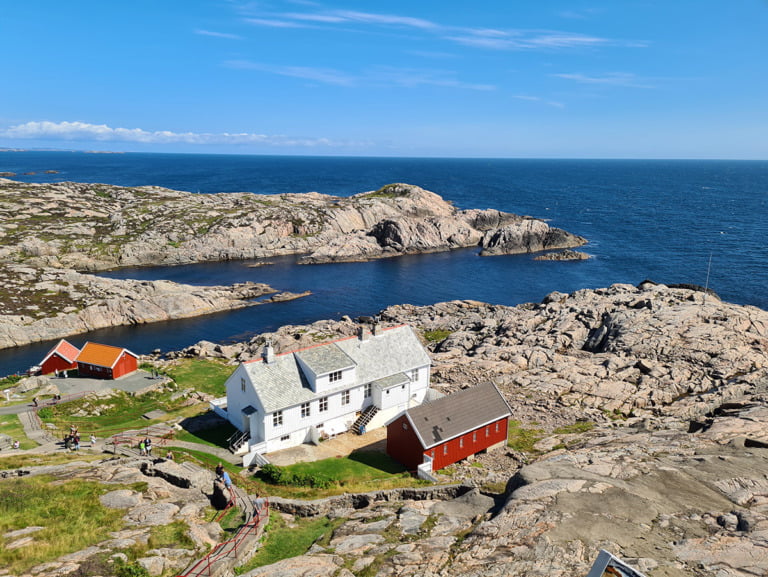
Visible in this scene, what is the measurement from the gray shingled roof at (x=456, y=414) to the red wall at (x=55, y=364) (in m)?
40.2

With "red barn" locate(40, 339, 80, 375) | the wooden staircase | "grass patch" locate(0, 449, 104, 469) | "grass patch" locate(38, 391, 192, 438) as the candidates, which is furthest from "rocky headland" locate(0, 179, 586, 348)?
the wooden staircase

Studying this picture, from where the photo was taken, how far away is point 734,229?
472 ft

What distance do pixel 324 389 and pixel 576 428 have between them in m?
20.9

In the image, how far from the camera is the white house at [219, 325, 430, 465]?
3728 cm

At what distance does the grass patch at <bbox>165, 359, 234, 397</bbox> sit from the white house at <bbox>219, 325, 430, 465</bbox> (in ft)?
31.3

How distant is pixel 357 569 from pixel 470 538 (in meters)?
4.56

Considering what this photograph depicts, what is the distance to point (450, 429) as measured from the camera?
3556 centimetres

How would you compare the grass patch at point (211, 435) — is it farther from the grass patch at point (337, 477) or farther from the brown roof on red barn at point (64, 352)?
the brown roof on red barn at point (64, 352)

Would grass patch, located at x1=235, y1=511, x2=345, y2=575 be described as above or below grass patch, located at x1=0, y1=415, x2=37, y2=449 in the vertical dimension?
above

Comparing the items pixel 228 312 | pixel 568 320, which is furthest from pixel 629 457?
pixel 228 312

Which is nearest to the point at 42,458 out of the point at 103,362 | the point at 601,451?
the point at 103,362

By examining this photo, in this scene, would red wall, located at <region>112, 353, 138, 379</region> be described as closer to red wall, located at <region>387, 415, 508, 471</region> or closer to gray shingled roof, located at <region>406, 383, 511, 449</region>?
red wall, located at <region>387, 415, 508, 471</region>

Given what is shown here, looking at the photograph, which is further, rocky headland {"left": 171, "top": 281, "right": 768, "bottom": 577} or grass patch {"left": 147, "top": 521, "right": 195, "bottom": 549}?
grass patch {"left": 147, "top": 521, "right": 195, "bottom": 549}

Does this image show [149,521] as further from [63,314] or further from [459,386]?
[63,314]
